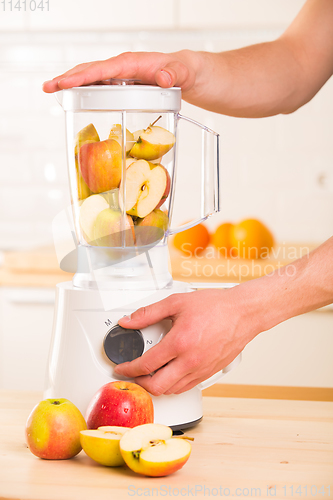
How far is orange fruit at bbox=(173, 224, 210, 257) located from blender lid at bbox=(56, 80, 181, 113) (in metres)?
0.96

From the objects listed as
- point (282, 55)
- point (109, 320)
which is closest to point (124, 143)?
point (109, 320)

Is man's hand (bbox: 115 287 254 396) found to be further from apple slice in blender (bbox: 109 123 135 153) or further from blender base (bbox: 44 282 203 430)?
apple slice in blender (bbox: 109 123 135 153)

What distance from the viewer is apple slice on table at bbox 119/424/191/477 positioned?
0.55 meters

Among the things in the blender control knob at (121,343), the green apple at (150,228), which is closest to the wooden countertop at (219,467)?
the blender control knob at (121,343)

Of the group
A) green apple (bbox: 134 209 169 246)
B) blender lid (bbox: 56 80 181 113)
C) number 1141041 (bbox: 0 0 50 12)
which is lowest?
green apple (bbox: 134 209 169 246)

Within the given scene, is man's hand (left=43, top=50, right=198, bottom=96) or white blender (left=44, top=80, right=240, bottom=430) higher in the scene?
man's hand (left=43, top=50, right=198, bottom=96)

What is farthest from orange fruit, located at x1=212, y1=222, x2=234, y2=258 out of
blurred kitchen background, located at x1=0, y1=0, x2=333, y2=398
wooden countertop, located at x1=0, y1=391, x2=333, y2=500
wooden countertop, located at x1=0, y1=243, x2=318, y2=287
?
wooden countertop, located at x1=0, y1=391, x2=333, y2=500

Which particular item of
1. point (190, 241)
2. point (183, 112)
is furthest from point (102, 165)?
point (183, 112)

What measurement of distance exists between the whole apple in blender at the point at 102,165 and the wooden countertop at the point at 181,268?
0.82m

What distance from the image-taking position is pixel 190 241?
167 cm

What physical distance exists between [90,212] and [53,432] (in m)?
0.26

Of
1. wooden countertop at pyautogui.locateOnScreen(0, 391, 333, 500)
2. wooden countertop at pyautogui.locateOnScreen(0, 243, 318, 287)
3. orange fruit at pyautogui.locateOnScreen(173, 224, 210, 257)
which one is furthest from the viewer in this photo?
orange fruit at pyautogui.locateOnScreen(173, 224, 210, 257)

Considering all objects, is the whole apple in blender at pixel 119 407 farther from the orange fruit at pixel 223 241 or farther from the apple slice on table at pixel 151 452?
the orange fruit at pixel 223 241

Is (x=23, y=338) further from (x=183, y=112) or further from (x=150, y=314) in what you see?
(x=150, y=314)
